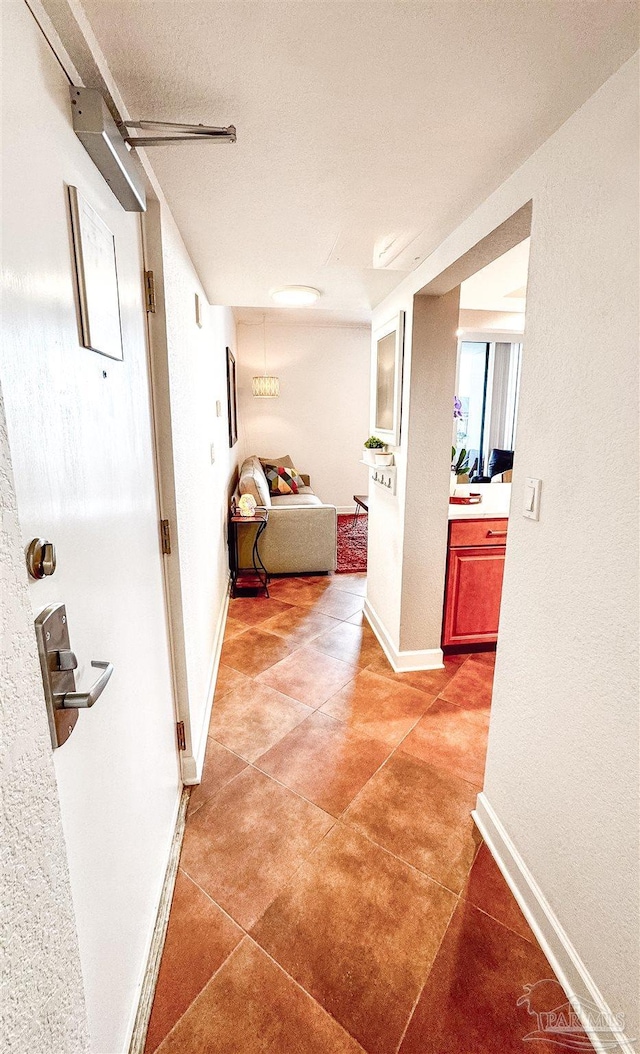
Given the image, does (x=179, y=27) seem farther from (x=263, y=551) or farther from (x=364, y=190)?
(x=263, y=551)

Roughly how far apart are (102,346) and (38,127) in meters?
0.34

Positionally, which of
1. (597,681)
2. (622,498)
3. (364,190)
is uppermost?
(364,190)

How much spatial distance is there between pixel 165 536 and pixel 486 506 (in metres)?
1.93

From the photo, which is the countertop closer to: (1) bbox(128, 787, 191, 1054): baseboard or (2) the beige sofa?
(2) the beige sofa

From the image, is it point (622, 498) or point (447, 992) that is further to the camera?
point (447, 992)

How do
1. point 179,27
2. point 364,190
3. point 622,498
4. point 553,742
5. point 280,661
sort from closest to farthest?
point 179,27, point 622,498, point 553,742, point 364,190, point 280,661

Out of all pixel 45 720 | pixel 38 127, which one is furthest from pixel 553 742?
pixel 38 127

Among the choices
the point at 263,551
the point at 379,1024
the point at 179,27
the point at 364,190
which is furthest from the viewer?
the point at 263,551

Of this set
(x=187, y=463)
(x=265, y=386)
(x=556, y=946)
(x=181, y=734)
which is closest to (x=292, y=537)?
(x=187, y=463)

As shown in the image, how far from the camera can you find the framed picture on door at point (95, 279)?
83 cm

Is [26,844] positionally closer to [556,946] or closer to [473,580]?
[556,946]

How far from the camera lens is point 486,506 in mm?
2705

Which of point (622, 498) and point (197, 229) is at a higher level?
point (197, 229)

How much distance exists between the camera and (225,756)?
1.97 metres
